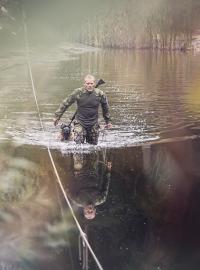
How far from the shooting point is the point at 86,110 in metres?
13.8

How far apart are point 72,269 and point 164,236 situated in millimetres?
1900

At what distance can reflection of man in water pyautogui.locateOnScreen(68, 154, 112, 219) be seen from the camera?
9297 mm

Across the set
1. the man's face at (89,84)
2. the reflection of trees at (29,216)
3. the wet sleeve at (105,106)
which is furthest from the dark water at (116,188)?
the man's face at (89,84)

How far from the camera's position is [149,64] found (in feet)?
158

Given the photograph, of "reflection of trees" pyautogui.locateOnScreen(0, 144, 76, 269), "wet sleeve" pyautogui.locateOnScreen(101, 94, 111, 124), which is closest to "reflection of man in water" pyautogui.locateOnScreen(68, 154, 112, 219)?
"reflection of trees" pyautogui.locateOnScreen(0, 144, 76, 269)

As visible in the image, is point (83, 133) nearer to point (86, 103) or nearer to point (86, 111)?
point (86, 111)

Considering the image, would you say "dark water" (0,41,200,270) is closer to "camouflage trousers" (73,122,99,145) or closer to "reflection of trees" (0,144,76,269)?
"reflection of trees" (0,144,76,269)

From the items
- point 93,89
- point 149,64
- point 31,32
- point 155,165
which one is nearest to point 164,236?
point 155,165

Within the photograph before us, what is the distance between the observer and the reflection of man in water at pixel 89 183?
930 centimetres

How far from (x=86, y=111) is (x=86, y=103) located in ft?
0.83

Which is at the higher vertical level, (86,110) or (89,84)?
(89,84)

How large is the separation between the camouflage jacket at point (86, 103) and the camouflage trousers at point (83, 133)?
16 centimetres

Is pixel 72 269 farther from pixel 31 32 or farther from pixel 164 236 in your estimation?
pixel 31 32

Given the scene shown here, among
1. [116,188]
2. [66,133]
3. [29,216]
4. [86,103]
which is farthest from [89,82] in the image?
[29,216]
